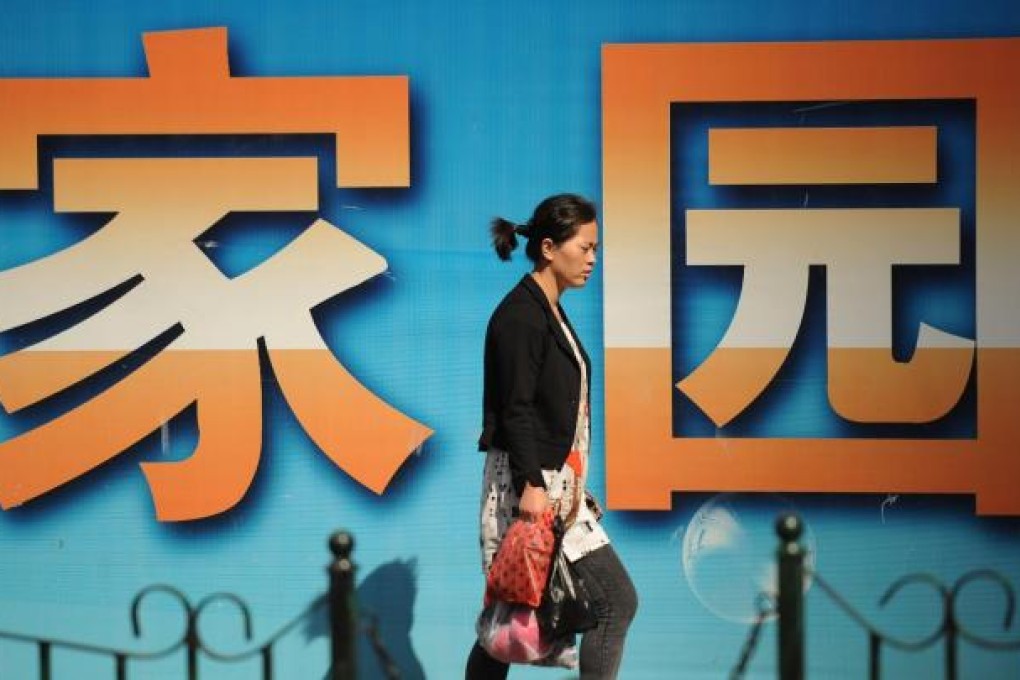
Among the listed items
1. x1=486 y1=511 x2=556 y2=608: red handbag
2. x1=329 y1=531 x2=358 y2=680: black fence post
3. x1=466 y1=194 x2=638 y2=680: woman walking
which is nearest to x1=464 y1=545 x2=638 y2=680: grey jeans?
x1=466 y1=194 x2=638 y2=680: woman walking

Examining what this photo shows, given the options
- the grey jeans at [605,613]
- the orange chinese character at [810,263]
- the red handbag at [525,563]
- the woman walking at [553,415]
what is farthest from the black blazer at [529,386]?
the orange chinese character at [810,263]

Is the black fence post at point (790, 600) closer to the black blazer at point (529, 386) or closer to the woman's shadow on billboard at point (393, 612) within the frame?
the black blazer at point (529, 386)

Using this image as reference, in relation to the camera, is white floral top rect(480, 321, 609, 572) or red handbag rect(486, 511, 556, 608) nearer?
red handbag rect(486, 511, 556, 608)

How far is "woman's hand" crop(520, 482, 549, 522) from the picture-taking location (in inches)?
146

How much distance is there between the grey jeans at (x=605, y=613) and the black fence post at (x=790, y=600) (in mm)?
958

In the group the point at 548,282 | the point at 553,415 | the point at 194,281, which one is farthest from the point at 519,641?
the point at 194,281

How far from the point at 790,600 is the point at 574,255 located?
1.31 metres

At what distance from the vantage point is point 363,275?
15.0 feet

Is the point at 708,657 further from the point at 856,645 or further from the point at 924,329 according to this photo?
the point at 924,329

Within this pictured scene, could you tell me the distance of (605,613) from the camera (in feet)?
12.6

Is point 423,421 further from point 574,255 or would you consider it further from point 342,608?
point 342,608

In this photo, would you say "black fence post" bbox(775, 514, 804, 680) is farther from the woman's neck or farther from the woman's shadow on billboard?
the woman's shadow on billboard

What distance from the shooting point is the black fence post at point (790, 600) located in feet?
9.34

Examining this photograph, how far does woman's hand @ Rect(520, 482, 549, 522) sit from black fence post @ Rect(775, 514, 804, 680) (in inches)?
37.5
